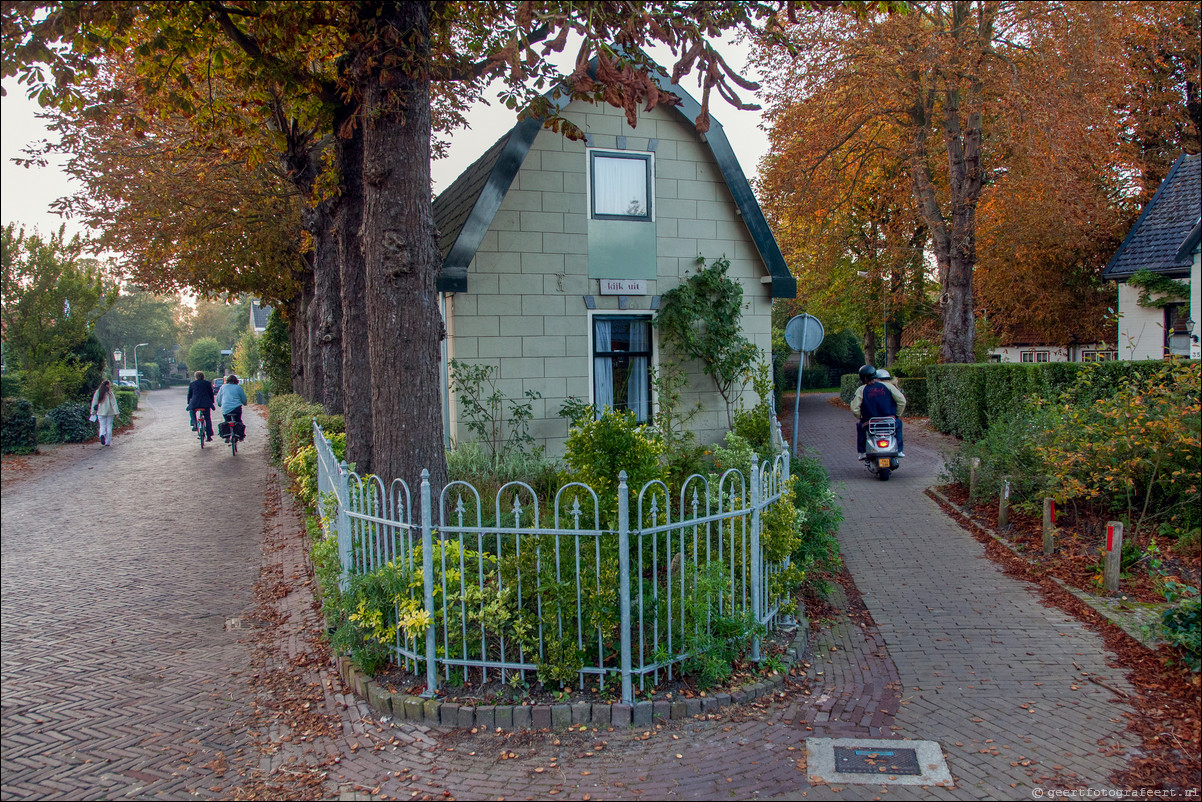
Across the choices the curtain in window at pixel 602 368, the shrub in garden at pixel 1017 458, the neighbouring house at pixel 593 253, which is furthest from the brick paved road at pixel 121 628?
the shrub in garden at pixel 1017 458

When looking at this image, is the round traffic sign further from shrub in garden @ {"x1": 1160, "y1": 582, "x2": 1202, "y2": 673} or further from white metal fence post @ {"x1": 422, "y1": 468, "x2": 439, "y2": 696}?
white metal fence post @ {"x1": 422, "y1": 468, "x2": 439, "y2": 696}

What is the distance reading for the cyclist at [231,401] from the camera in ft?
55.5

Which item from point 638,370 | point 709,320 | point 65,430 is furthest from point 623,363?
point 65,430

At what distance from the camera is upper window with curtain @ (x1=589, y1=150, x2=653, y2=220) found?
38.3 ft

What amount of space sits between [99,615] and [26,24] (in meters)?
3.94

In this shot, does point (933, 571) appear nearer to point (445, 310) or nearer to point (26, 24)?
point (445, 310)

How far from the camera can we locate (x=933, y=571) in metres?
7.66

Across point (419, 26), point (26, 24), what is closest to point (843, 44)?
point (419, 26)

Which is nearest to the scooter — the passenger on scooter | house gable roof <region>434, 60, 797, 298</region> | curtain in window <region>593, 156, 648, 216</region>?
the passenger on scooter

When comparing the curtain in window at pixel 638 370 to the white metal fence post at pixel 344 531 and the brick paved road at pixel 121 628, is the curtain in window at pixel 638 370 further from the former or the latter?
the brick paved road at pixel 121 628

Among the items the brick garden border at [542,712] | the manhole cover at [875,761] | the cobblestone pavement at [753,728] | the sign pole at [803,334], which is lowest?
the manhole cover at [875,761]

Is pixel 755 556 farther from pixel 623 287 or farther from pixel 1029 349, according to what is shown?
pixel 1029 349

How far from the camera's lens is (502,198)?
35.5ft

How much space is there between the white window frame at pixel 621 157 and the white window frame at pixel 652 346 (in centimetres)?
140
